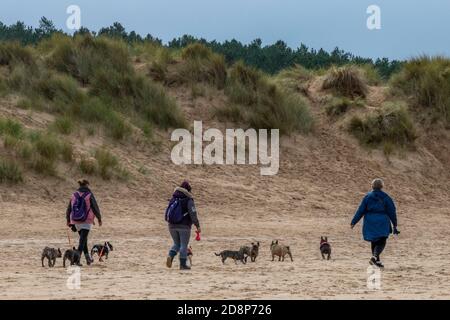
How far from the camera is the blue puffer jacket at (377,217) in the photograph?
1777 centimetres

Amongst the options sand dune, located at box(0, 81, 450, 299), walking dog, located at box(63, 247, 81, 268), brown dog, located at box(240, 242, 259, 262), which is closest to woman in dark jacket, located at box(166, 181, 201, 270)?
sand dune, located at box(0, 81, 450, 299)

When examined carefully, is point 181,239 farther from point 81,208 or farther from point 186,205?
point 81,208

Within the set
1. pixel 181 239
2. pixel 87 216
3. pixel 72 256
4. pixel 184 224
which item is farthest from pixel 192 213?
pixel 72 256

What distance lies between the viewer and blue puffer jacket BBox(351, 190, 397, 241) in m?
17.8

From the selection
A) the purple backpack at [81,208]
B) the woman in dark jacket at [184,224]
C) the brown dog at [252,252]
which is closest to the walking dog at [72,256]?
the purple backpack at [81,208]

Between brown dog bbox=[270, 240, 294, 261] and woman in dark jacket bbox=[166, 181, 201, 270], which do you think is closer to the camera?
woman in dark jacket bbox=[166, 181, 201, 270]

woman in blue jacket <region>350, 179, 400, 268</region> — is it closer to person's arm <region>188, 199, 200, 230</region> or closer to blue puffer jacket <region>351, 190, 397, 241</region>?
blue puffer jacket <region>351, 190, 397, 241</region>

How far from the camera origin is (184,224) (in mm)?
17797

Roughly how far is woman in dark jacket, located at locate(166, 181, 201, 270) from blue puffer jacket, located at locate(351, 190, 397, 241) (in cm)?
245

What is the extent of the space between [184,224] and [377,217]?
292cm

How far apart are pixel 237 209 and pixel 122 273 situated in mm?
11374

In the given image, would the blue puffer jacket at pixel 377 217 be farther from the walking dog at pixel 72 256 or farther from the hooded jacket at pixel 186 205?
the walking dog at pixel 72 256

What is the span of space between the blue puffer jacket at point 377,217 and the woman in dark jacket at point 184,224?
2.45 meters
